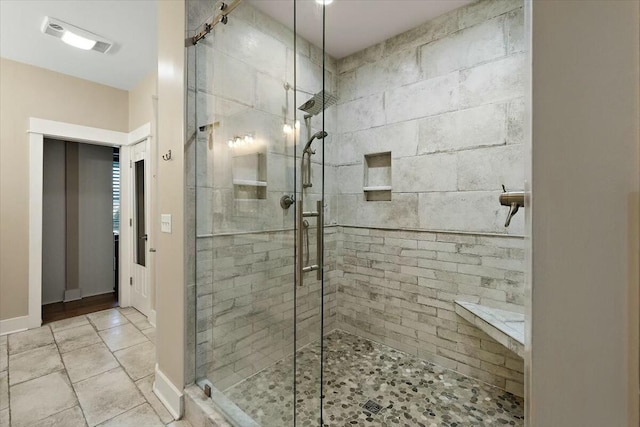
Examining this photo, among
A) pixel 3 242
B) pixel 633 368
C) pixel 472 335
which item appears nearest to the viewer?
pixel 633 368

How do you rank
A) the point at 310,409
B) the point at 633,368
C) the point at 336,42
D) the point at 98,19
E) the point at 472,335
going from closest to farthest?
the point at 633,368, the point at 310,409, the point at 472,335, the point at 98,19, the point at 336,42

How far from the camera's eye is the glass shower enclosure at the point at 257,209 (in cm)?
148

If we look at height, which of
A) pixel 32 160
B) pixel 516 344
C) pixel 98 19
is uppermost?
pixel 98 19

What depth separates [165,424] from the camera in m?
1.69

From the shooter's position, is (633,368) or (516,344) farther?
(516,344)

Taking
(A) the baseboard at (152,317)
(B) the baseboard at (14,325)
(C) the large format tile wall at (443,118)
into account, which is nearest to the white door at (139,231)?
(A) the baseboard at (152,317)

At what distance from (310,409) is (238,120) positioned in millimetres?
1645

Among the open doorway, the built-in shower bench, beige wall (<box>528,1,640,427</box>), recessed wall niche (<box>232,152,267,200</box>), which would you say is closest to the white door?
the open doorway

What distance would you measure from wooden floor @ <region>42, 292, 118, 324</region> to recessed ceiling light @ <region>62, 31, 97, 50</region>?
2.92 m

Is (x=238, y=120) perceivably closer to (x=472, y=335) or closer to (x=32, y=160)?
(x=472, y=335)

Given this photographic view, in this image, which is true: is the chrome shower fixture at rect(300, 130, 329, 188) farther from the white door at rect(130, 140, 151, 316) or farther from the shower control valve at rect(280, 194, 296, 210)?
the white door at rect(130, 140, 151, 316)

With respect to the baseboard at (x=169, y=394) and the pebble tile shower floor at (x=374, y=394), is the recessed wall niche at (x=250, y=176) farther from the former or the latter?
the baseboard at (x=169, y=394)

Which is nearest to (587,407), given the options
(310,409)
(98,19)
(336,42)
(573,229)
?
(573,229)

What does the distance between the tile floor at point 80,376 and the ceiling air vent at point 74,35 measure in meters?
2.75
